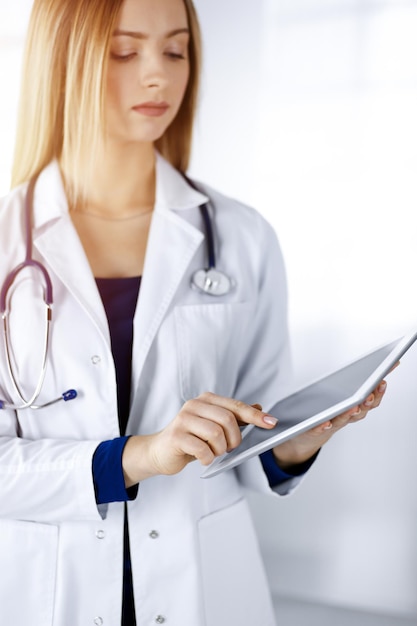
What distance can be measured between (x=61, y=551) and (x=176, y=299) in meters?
0.39

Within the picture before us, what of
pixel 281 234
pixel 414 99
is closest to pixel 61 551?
pixel 281 234

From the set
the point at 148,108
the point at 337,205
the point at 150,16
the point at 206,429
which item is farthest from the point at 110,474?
the point at 337,205

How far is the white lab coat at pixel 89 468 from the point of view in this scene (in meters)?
1.05

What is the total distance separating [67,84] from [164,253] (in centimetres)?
29

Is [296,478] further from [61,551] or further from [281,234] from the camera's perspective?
[281,234]

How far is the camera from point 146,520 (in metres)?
1.08

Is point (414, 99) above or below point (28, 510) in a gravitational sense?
above

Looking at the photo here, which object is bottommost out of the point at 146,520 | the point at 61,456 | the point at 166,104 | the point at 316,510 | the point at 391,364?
the point at 316,510

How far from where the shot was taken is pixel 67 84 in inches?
46.1

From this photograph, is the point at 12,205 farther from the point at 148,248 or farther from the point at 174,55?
the point at 174,55

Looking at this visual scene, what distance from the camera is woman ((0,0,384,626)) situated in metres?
1.04

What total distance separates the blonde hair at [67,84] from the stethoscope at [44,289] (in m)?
0.07

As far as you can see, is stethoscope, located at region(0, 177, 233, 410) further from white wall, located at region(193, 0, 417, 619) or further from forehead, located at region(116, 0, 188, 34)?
white wall, located at region(193, 0, 417, 619)

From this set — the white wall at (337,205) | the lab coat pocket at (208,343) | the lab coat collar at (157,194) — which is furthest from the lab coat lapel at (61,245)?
the white wall at (337,205)
